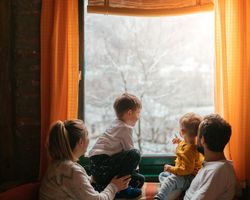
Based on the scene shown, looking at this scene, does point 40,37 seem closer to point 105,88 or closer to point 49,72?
point 49,72

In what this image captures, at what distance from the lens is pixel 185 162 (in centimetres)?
239

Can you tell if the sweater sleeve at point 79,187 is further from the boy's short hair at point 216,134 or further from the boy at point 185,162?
the boy's short hair at point 216,134

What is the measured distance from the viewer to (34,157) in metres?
2.89

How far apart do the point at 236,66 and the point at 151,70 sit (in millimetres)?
713

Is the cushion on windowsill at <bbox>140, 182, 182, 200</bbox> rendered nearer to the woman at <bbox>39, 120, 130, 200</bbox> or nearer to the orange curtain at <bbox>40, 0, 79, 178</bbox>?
the woman at <bbox>39, 120, 130, 200</bbox>

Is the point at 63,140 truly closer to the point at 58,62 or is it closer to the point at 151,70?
the point at 58,62

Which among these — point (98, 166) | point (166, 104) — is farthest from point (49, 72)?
point (166, 104)

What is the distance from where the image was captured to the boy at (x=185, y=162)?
7.86 feet

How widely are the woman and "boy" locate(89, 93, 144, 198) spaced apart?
7.5 inches

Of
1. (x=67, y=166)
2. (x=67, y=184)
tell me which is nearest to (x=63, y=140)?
(x=67, y=166)

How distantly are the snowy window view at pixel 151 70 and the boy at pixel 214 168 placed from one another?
0.85 metres

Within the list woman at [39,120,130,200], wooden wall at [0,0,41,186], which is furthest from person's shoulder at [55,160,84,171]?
wooden wall at [0,0,41,186]

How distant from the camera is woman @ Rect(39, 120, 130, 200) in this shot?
2082 mm

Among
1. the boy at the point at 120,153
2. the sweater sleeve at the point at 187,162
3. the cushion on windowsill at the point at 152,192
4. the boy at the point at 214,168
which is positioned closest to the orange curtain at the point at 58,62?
the boy at the point at 120,153
